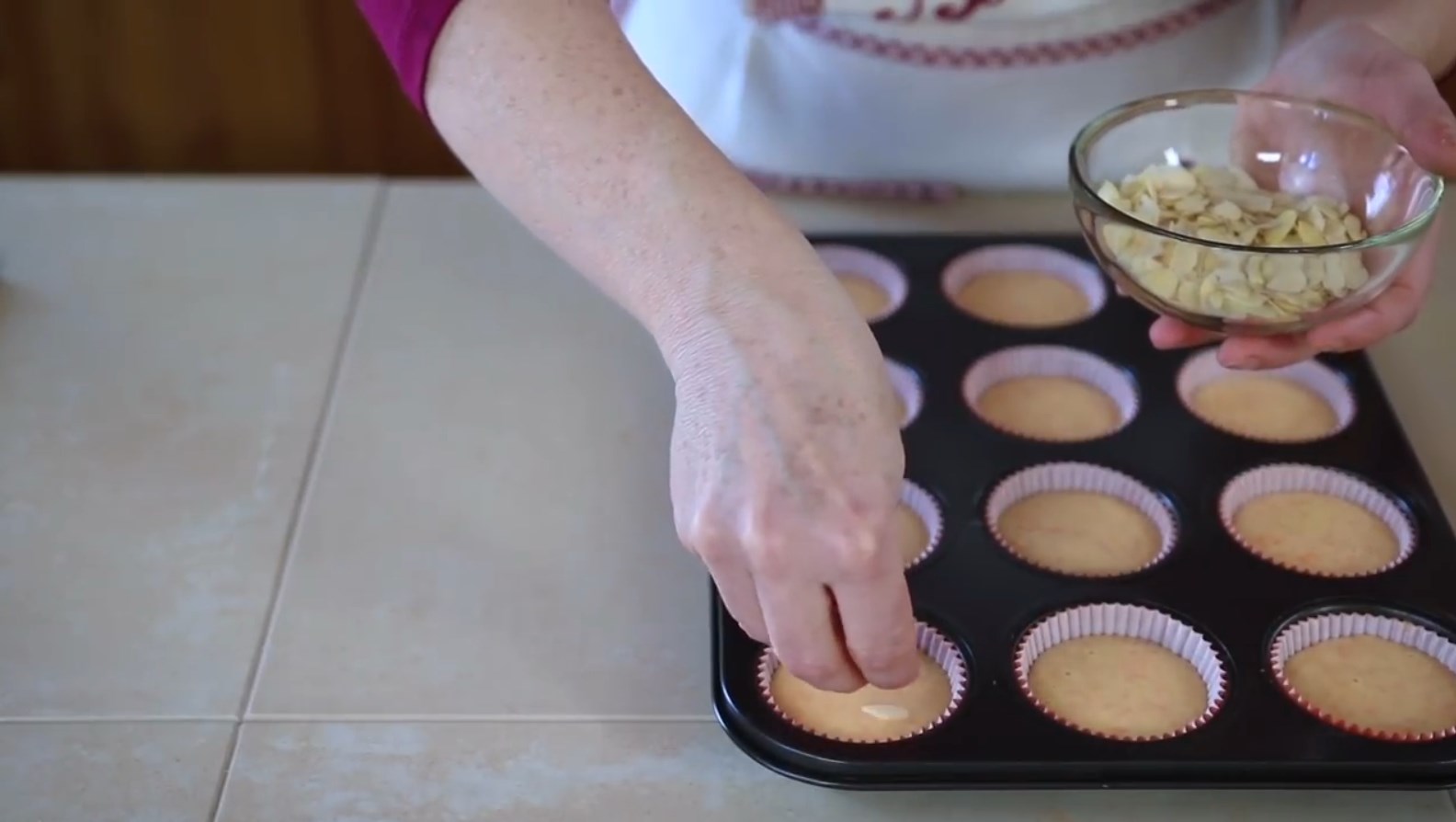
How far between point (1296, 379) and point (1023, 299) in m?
0.18

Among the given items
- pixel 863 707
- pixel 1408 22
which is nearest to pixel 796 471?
pixel 863 707

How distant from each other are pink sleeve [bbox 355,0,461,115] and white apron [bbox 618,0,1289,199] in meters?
0.34

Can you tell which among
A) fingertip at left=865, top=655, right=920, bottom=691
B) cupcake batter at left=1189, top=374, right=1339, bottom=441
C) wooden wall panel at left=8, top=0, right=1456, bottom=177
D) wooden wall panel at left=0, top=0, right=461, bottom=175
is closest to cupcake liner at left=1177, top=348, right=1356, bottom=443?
cupcake batter at left=1189, top=374, right=1339, bottom=441

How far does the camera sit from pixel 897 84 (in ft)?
3.28

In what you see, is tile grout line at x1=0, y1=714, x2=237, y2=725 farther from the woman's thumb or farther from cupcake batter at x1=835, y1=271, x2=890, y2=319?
the woman's thumb

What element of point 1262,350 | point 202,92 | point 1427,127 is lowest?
point 202,92

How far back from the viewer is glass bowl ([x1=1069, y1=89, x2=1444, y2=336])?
0.76 m

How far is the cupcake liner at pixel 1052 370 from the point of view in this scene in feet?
3.00

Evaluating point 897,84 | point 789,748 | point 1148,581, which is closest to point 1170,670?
point 1148,581

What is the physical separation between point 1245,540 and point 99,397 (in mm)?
670

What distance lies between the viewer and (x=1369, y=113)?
2.80 feet

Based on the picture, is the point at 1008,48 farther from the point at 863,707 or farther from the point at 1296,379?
the point at 863,707

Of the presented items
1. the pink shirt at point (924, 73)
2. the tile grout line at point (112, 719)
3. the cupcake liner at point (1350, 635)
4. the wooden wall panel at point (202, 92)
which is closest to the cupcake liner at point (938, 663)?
the cupcake liner at point (1350, 635)

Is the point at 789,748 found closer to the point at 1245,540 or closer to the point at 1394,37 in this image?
the point at 1245,540
